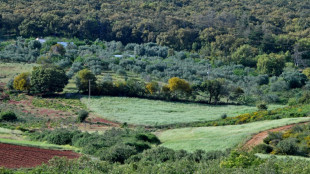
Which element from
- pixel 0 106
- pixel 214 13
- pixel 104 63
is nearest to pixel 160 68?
pixel 104 63

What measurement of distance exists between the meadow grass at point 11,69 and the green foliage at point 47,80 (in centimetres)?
743

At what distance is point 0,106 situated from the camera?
51938 mm

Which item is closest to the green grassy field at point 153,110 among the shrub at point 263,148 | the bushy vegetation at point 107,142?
the bushy vegetation at point 107,142

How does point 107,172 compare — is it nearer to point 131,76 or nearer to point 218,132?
point 218,132

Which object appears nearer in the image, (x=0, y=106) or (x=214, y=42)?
(x=0, y=106)

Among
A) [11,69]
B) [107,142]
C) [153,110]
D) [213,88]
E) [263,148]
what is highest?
[11,69]

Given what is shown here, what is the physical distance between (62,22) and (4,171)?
295 ft

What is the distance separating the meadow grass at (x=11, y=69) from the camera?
67762 millimetres

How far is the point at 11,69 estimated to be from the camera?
72250mm

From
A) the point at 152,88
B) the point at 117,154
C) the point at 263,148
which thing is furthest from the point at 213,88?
the point at 117,154

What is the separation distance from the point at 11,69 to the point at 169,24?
171 ft

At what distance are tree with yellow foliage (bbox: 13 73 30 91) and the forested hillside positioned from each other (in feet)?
138

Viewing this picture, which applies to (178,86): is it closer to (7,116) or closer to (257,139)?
(7,116)

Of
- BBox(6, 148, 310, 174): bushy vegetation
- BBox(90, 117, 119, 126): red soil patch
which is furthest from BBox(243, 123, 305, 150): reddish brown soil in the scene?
BBox(90, 117, 119, 126): red soil patch
